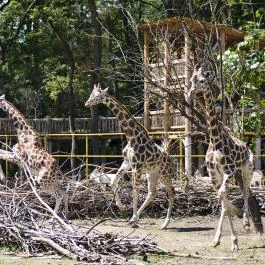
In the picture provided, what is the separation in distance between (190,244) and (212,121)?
6.52 feet

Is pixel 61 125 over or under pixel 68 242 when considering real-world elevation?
over

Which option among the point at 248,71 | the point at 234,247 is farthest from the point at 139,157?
the point at 234,247

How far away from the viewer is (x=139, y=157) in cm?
1389

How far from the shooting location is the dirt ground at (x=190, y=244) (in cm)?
909

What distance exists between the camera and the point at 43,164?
562 inches

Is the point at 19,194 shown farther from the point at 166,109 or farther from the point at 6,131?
the point at 6,131

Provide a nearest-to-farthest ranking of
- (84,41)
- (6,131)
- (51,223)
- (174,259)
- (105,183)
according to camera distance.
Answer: (174,259)
(51,223)
(105,183)
(6,131)
(84,41)

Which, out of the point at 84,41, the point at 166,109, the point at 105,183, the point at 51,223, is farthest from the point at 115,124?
the point at 51,223

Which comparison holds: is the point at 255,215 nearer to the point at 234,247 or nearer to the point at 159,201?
the point at 234,247

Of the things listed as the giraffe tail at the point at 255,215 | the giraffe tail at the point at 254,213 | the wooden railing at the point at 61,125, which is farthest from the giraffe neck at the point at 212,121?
the wooden railing at the point at 61,125

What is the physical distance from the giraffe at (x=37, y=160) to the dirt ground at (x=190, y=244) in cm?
83

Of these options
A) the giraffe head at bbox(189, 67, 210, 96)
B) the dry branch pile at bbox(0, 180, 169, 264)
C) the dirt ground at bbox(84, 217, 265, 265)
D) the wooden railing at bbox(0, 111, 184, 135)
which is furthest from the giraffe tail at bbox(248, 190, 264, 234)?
the wooden railing at bbox(0, 111, 184, 135)

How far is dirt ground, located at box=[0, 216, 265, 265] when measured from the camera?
9091mm

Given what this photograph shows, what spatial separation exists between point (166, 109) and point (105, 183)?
5.27 m
